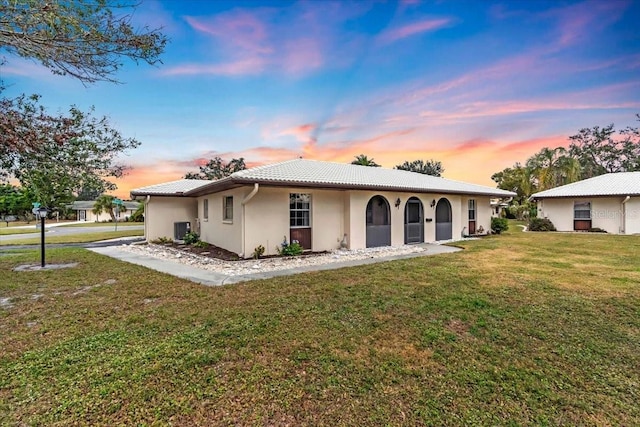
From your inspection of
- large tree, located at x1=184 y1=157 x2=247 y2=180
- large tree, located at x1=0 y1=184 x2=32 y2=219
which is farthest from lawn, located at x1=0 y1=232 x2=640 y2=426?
large tree, located at x1=0 y1=184 x2=32 y2=219

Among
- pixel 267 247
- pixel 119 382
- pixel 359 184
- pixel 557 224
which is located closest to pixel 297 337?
pixel 119 382

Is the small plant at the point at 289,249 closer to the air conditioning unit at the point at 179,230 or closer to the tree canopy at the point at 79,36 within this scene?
the tree canopy at the point at 79,36

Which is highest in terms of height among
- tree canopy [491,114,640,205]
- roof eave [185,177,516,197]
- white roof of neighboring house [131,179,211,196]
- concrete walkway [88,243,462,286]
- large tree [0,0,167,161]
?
tree canopy [491,114,640,205]

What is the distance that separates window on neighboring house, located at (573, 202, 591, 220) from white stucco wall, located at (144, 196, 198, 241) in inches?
974

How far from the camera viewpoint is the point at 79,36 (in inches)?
167

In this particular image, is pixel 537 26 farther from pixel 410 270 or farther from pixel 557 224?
pixel 557 224

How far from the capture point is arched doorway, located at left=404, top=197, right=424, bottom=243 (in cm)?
1299

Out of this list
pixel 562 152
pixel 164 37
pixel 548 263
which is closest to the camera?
pixel 164 37

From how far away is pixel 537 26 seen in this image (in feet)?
31.7

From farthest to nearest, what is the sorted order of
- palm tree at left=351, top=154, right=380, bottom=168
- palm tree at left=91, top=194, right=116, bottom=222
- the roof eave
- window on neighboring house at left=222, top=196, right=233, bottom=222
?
palm tree at left=91, top=194, right=116, bottom=222
palm tree at left=351, top=154, right=380, bottom=168
window on neighboring house at left=222, top=196, right=233, bottom=222
the roof eave

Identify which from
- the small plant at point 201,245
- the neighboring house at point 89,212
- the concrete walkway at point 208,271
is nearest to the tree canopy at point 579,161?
the concrete walkway at point 208,271

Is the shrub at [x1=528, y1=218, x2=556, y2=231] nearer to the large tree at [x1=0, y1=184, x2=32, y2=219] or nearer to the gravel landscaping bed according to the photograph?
the gravel landscaping bed

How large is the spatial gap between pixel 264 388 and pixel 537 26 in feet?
42.7

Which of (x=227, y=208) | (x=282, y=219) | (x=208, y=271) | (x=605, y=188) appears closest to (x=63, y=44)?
(x=208, y=271)
